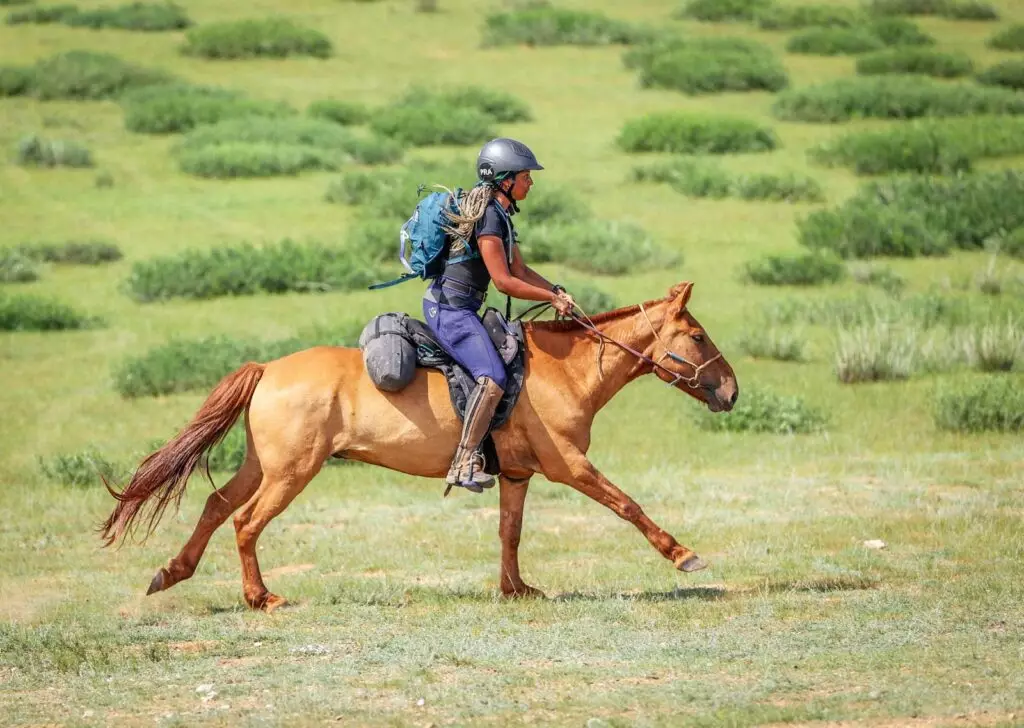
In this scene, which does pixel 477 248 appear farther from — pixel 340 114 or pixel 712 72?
pixel 712 72

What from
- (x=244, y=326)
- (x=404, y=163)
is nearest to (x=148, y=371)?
(x=244, y=326)

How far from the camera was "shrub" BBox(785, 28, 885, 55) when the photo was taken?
131 feet

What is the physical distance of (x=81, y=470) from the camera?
15953 mm

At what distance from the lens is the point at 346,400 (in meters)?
10.3

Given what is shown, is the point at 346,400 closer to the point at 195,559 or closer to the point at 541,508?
the point at 195,559

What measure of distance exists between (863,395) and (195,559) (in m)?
10.1

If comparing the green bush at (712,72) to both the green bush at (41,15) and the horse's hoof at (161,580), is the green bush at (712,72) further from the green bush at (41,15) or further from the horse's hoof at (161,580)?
the horse's hoof at (161,580)

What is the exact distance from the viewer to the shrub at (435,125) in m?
32.0

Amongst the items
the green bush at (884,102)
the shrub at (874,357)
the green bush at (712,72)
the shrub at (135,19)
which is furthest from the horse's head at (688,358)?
the shrub at (135,19)

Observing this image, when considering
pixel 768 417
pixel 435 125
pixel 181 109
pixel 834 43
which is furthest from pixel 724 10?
pixel 768 417

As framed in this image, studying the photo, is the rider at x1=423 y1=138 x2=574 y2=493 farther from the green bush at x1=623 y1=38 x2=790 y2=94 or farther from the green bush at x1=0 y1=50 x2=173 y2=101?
the green bush at x1=0 y1=50 x2=173 y2=101

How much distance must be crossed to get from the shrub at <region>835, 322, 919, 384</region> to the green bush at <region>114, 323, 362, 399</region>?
18.4 ft

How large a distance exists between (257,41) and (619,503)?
30.9 m

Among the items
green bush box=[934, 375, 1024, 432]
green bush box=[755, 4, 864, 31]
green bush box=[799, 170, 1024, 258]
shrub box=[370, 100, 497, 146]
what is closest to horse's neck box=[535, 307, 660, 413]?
green bush box=[934, 375, 1024, 432]
